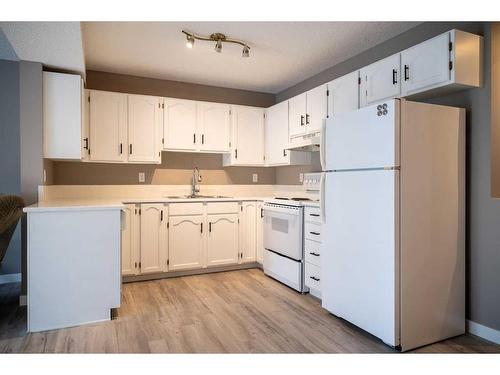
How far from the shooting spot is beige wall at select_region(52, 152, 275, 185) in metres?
3.82

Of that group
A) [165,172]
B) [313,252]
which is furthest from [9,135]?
[313,252]

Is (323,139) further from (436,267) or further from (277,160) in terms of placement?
(277,160)

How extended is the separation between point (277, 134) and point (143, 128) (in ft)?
5.38

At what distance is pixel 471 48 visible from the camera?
232cm

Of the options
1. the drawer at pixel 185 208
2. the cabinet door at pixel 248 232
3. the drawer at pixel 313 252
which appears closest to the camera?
the drawer at pixel 313 252

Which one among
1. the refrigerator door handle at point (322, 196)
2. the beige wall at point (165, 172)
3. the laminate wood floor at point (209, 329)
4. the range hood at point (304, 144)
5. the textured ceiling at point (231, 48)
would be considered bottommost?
the laminate wood floor at point (209, 329)

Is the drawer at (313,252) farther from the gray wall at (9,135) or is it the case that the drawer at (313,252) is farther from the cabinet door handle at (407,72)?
the gray wall at (9,135)

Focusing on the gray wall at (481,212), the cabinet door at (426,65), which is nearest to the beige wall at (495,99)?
the gray wall at (481,212)

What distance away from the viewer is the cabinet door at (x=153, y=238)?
363 cm

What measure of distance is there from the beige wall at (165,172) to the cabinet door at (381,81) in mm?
2160

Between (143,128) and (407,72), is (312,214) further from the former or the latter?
(143,128)

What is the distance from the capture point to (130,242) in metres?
3.57

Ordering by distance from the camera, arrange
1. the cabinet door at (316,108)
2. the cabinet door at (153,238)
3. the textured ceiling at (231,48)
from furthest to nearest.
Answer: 1. the cabinet door at (153,238)
2. the cabinet door at (316,108)
3. the textured ceiling at (231,48)
